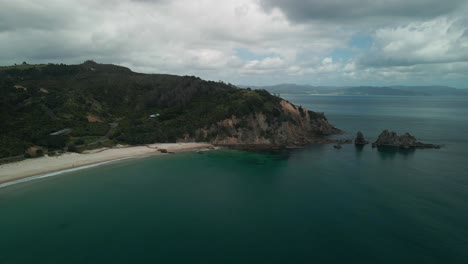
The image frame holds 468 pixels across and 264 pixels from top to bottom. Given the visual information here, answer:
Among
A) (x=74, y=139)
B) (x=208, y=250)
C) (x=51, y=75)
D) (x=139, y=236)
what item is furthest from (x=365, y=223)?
(x=51, y=75)

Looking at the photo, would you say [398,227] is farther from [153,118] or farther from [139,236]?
[153,118]

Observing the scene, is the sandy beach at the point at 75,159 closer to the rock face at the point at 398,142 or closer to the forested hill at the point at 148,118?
the forested hill at the point at 148,118

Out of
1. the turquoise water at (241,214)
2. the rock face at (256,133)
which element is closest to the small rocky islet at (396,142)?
the rock face at (256,133)

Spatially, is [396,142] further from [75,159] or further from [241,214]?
[75,159]

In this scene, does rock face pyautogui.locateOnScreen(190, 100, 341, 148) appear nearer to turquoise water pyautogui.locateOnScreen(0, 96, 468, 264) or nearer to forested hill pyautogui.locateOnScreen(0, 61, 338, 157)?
forested hill pyautogui.locateOnScreen(0, 61, 338, 157)

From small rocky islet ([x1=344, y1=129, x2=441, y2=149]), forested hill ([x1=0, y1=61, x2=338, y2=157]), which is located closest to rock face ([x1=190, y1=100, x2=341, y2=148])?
forested hill ([x1=0, y1=61, x2=338, y2=157])

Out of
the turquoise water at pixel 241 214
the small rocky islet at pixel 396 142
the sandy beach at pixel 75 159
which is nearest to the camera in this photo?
the turquoise water at pixel 241 214
